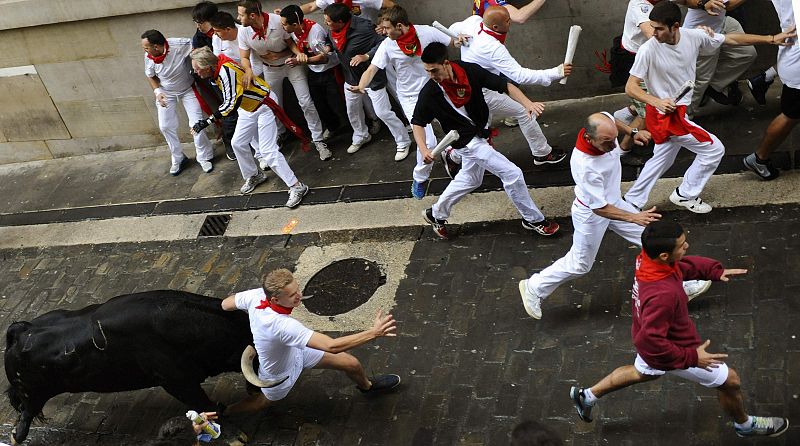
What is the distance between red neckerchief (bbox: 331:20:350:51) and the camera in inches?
353

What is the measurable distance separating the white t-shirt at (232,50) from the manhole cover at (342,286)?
2.83m

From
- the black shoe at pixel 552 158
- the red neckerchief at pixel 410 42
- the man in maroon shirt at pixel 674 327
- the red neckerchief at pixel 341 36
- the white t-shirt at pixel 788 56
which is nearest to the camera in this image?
the man in maroon shirt at pixel 674 327

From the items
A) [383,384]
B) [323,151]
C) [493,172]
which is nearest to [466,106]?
[493,172]

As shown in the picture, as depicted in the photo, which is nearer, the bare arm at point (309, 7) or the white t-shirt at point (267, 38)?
the white t-shirt at point (267, 38)

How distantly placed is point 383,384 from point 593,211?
1992 mm


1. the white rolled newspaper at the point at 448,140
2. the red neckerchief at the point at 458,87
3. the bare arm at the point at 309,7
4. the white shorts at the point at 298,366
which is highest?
the red neckerchief at the point at 458,87

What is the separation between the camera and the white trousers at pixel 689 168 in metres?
6.85

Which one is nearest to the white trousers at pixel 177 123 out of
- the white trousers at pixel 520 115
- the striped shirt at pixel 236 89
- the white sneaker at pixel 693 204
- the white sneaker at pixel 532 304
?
the striped shirt at pixel 236 89

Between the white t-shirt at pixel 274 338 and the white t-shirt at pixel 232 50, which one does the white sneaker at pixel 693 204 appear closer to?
the white t-shirt at pixel 274 338

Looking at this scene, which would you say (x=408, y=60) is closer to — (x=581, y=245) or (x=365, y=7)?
(x=365, y=7)

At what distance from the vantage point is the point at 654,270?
4.86 metres

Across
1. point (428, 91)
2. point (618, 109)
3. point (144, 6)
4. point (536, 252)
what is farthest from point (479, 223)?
point (144, 6)

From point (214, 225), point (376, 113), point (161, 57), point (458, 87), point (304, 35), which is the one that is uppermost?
point (458, 87)

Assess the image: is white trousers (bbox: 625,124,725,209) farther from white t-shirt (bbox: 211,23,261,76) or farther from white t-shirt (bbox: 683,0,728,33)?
white t-shirt (bbox: 211,23,261,76)
